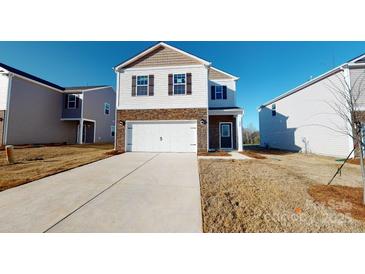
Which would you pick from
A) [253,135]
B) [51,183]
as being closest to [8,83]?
[51,183]

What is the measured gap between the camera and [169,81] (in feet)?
36.2

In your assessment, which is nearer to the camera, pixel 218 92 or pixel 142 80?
pixel 142 80

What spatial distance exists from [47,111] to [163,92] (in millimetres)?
13386

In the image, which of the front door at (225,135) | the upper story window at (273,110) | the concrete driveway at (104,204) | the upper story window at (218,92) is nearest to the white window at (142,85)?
the upper story window at (218,92)

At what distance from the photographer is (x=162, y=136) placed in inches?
434

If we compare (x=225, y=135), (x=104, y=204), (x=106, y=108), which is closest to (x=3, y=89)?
(x=106, y=108)

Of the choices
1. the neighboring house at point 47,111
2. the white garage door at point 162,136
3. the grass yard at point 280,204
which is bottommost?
the grass yard at point 280,204

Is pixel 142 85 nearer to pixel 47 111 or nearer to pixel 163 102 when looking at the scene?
pixel 163 102

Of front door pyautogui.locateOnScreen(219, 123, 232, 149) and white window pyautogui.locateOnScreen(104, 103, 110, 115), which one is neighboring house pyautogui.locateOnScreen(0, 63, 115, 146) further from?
front door pyautogui.locateOnScreen(219, 123, 232, 149)

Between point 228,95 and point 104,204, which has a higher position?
point 228,95

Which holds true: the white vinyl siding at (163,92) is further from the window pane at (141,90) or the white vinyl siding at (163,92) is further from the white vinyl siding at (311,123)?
the white vinyl siding at (311,123)

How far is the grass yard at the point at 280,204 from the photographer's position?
2705 mm

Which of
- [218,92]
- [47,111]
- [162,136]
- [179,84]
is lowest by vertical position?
[162,136]
